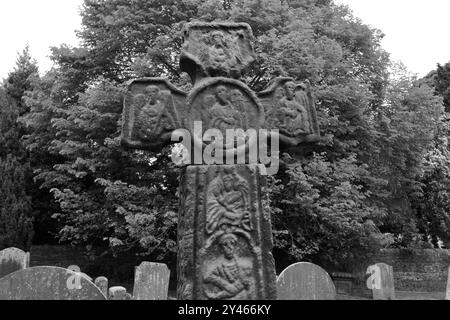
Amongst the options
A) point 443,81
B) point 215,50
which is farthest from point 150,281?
point 443,81

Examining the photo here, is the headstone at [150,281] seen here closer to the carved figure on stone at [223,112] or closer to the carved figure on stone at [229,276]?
the carved figure on stone at [229,276]

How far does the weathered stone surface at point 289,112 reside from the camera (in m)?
4.27

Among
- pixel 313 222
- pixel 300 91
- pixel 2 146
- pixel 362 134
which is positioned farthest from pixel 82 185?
pixel 300 91

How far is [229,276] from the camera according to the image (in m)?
3.59

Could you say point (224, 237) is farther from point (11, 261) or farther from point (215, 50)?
point (11, 261)

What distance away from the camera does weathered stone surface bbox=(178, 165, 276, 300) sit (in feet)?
11.7

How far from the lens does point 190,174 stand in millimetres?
3740

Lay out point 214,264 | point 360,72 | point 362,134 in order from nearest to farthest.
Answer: point 214,264 < point 362,134 < point 360,72

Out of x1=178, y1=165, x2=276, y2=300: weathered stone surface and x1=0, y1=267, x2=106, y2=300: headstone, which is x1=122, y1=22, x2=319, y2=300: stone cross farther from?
x1=0, y1=267, x2=106, y2=300: headstone

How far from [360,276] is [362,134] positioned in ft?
20.6

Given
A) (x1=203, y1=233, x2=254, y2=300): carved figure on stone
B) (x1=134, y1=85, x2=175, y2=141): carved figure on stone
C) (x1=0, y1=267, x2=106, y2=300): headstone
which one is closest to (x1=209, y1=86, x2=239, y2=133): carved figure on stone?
(x1=134, y1=85, x2=175, y2=141): carved figure on stone

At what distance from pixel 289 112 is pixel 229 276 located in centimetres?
172
